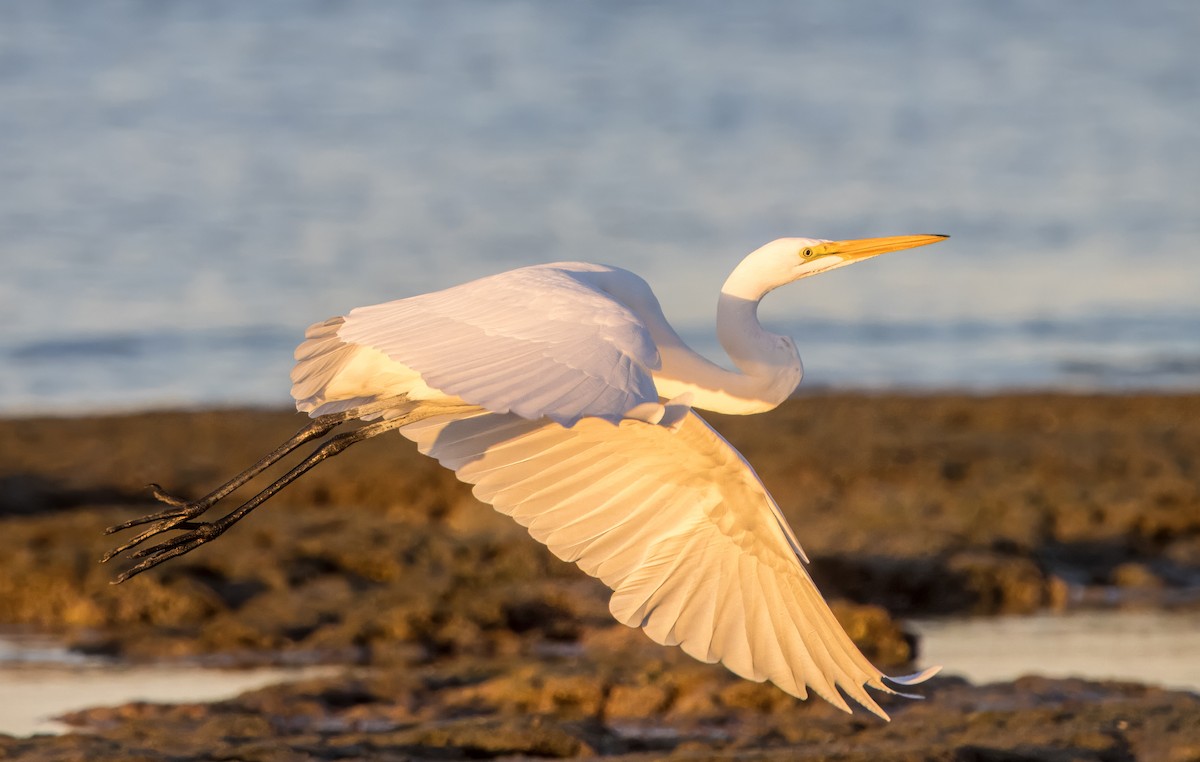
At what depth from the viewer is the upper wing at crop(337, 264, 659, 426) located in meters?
4.16

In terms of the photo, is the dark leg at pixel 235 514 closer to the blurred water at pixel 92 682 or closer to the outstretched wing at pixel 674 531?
the outstretched wing at pixel 674 531

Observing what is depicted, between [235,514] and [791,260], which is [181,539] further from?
A: [791,260]

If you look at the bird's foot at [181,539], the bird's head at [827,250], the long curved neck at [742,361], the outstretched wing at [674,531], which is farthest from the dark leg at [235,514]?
the bird's head at [827,250]

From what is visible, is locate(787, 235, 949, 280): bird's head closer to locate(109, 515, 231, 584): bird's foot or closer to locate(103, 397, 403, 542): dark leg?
locate(103, 397, 403, 542): dark leg

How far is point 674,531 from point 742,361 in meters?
0.61

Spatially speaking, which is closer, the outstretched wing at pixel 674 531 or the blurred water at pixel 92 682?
the outstretched wing at pixel 674 531

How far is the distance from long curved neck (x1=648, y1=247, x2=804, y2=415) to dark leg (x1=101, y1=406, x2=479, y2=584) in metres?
0.73

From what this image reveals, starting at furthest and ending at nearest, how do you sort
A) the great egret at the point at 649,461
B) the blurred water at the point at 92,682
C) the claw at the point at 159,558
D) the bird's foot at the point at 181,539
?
1. the blurred water at the point at 92,682
2. the bird's foot at the point at 181,539
3. the claw at the point at 159,558
4. the great egret at the point at 649,461

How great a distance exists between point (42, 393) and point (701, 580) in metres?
10.9

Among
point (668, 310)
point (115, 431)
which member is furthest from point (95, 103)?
point (115, 431)

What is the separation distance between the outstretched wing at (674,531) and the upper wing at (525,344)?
654 mm

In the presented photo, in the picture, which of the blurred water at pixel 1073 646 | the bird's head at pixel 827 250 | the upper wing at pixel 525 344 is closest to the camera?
the upper wing at pixel 525 344

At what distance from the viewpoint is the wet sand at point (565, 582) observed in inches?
237

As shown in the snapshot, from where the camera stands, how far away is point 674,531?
5750mm
